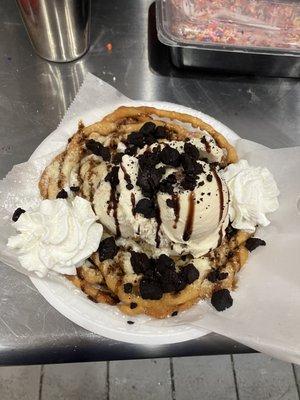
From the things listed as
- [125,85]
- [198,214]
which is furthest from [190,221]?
[125,85]

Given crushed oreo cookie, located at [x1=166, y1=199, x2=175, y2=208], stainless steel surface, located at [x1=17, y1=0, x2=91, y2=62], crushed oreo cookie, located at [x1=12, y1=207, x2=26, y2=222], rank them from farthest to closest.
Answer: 1. stainless steel surface, located at [x1=17, y1=0, x2=91, y2=62]
2. crushed oreo cookie, located at [x1=12, y1=207, x2=26, y2=222]
3. crushed oreo cookie, located at [x1=166, y1=199, x2=175, y2=208]

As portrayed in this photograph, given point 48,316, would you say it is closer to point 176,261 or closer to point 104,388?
point 176,261

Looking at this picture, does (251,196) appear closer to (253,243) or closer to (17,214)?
(253,243)

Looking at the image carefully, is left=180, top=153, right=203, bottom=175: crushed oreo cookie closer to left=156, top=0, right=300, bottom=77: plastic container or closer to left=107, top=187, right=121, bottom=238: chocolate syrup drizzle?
left=107, top=187, right=121, bottom=238: chocolate syrup drizzle

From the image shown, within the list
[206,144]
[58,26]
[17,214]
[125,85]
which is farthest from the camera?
[125,85]

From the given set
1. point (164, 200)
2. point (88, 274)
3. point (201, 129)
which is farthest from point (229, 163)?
point (88, 274)

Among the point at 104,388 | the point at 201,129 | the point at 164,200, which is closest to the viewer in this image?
the point at 164,200

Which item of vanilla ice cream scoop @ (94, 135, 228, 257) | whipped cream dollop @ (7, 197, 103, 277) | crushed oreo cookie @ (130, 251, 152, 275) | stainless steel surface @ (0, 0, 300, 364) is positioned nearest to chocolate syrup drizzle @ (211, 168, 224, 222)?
vanilla ice cream scoop @ (94, 135, 228, 257)
